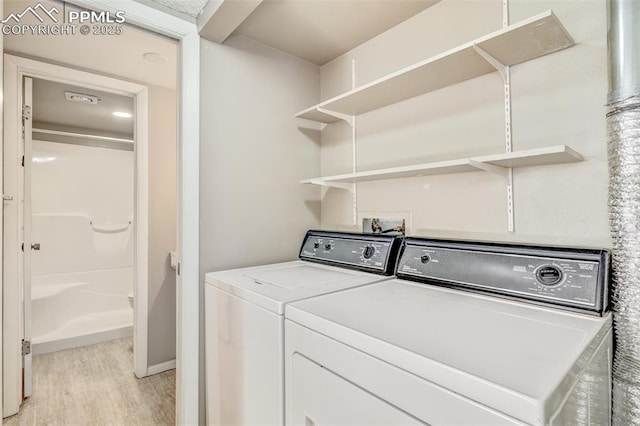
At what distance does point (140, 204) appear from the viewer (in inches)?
102

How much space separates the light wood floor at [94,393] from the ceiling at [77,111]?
7.59 feet

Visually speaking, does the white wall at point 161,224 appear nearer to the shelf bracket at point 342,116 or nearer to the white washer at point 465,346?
the shelf bracket at point 342,116

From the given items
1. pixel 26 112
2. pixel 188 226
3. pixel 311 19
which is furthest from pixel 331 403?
pixel 26 112

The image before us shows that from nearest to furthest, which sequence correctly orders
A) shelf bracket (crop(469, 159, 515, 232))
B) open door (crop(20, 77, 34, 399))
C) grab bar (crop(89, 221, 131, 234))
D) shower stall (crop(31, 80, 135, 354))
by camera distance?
shelf bracket (crop(469, 159, 515, 232))
open door (crop(20, 77, 34, 399))
shower stall (crop(31, 80, 135, 354))
grab bar (crop(89, 221, 131, 234))

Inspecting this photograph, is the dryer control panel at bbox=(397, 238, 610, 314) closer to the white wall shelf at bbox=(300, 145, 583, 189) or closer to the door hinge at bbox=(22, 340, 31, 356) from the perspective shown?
the white wall shelf at bbox=(300, 145, 583, 189)

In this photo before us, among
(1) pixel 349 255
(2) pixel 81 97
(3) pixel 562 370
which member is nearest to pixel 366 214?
(1) pixel 349 255

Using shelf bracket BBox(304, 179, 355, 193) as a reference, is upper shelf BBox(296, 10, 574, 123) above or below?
above

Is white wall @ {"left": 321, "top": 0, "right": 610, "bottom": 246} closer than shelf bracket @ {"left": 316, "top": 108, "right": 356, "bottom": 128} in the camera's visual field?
Yes

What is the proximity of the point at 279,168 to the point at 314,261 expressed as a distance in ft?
1.92

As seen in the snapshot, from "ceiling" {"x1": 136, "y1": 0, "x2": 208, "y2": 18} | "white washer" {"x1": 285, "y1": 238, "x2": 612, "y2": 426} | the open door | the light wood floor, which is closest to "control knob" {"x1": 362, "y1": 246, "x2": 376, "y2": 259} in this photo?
"white washer" {"x1": 285, "y1": 238, "x2": 612, "y2": 426}

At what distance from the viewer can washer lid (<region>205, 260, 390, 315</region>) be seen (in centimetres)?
112

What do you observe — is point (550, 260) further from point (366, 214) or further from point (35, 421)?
point (35, 421)

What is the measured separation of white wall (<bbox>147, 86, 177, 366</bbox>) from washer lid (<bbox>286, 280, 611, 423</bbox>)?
2.08m

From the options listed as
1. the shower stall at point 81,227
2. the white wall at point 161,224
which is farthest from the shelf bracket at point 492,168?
the shower stall at point 81,227
